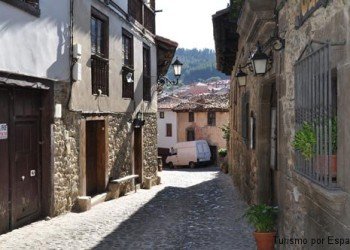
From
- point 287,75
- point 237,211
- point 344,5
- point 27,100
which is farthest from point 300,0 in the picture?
point 237,211

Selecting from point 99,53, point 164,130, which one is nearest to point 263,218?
point 99,53

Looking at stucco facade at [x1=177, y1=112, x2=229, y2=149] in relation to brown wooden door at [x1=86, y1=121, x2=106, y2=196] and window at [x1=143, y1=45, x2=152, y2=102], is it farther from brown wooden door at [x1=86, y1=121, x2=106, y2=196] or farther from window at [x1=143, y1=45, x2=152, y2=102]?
brown wooden door at [x1=86, y1=121, x2=106, y2=196]

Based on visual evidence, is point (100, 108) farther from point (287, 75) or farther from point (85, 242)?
point (287, 75)

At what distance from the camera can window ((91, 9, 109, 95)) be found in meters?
10.7

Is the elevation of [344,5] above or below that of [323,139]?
above

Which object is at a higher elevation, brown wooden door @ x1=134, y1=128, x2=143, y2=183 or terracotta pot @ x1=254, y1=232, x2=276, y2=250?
brown wooden door @ x1=134, y1=128, x2=143, y2=183

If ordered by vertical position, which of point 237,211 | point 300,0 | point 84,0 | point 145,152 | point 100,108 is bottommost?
point 237,211

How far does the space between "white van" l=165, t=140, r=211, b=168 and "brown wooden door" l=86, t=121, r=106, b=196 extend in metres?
21.7

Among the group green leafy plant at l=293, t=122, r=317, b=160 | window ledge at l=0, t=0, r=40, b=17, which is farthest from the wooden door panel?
green leafy plant at l=293, t=122, r=317, b=160

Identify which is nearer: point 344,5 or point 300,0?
point 344,5

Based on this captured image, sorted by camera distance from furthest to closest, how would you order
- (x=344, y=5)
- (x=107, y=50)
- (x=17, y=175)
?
(x=107, y=50) < (x=17, y=175) < (x=344, y=5)

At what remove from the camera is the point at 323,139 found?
3.80m

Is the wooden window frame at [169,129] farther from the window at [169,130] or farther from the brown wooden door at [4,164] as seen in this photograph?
the brown wooden door at [4,164]

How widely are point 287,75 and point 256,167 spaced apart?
3255 mm
